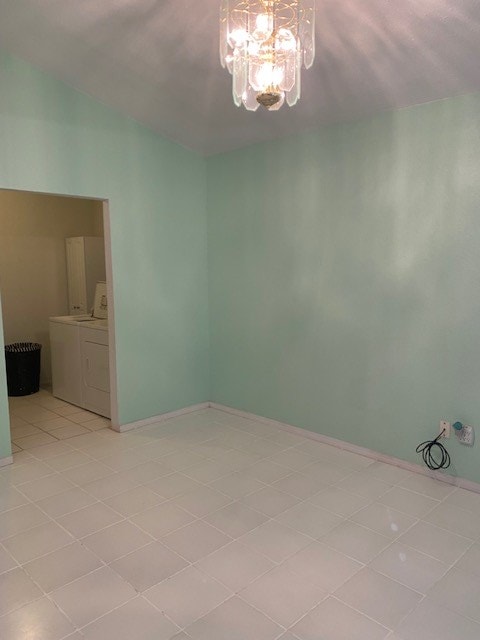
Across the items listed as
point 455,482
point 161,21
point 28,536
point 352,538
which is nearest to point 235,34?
point 161,21

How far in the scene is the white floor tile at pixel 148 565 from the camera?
6.74 ft

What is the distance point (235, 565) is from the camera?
2.16 m

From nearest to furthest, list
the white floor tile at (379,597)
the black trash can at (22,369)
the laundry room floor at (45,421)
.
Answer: the white floor tile at (379,597) < the laundry room floor at (45,421) < the black trash can at (22,369)

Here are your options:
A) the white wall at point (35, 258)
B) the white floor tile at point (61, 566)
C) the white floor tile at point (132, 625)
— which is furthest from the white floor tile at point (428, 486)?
the white wall at point (35, 258)

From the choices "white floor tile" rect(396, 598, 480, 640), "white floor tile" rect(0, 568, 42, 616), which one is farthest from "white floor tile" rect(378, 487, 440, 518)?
"white floor tile" rect(0, 568, 42, 616)

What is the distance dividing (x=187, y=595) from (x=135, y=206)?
9.31ft

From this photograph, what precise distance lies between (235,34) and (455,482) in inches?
108

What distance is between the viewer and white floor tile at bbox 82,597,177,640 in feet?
5.71

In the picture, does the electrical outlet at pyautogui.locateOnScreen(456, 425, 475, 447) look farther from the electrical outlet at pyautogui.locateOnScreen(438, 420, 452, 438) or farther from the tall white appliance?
the tall white appliance

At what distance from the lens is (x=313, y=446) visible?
11.6ft

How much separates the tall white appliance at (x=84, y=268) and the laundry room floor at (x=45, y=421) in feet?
3.72

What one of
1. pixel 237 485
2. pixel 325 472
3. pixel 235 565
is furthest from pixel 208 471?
pixel 235 565

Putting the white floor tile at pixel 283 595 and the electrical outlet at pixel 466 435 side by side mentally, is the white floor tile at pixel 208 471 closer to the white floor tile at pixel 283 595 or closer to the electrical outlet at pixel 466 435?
the white floor tile at pixel 283 595

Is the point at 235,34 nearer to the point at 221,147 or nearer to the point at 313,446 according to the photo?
the point at 221,147
